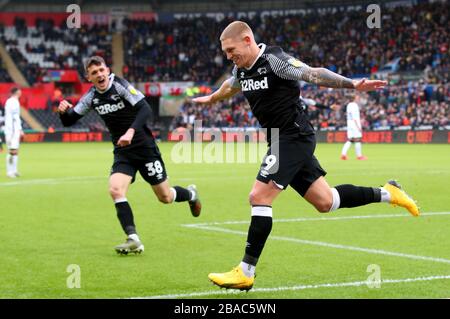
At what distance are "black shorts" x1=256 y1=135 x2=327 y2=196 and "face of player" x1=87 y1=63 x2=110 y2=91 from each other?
3.25 meters

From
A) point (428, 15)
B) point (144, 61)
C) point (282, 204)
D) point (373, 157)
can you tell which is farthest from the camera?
point (144, 61)

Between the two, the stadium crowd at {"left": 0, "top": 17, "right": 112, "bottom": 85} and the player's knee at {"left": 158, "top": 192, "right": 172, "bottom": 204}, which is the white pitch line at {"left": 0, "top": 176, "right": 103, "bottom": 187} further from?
the stadium crowd at {"left": 0, "top": 17, "right": 112, "bottom": 85}

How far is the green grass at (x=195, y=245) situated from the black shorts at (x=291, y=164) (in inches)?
37.3

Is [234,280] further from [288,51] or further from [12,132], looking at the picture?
[288,51]

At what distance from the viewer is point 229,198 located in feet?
55.2

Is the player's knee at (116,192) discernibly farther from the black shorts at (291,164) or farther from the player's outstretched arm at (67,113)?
the black shorts at (291,164)

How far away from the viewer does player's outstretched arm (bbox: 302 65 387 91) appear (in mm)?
7562

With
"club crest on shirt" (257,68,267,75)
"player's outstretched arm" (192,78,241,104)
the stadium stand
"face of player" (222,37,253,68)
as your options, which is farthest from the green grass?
the stadium stand

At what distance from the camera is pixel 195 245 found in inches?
419

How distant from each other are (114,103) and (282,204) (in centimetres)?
563

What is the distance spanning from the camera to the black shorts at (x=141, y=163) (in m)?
10.8

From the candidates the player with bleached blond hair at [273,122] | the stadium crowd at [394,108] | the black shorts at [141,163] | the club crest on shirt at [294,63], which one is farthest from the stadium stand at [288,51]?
the club crest on shirt at [294,63]
